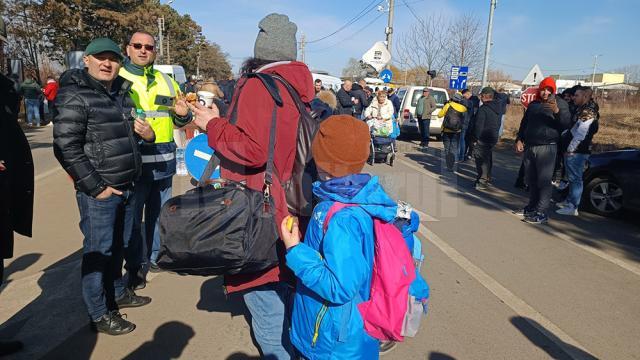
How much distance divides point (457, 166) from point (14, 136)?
10.0 meters

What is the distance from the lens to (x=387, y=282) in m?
1.91

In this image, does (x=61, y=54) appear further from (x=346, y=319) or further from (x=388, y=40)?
(x=346, y=319)

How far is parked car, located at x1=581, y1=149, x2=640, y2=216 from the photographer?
6488 mm

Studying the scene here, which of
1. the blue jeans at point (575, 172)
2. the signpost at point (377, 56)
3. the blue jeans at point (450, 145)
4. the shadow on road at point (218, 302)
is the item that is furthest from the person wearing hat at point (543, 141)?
the signpost at point (377, 56)

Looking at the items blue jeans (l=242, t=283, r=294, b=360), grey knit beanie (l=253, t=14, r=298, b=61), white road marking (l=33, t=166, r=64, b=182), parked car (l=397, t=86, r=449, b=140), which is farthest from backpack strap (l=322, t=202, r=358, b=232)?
parked car (l=397, t=86, r=449, b=140)

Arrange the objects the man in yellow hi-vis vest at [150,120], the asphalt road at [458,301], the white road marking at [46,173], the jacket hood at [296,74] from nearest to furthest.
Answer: the jacket hood at [296,74]
the asphalt road at [458,301]
the man in yellow hi-vis vest at [150,120]
the white road marking at [46,173]

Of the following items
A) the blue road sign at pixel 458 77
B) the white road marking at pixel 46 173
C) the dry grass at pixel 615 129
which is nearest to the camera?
the white road marking at pixel 46 173

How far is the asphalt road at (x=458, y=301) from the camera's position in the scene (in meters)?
3.07

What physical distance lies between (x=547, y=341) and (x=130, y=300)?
338 centimetres

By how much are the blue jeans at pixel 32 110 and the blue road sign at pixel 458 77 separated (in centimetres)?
1669

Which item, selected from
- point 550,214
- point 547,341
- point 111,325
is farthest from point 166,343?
point 550,214

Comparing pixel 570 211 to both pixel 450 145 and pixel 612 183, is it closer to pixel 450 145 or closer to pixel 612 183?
pixel 612 183

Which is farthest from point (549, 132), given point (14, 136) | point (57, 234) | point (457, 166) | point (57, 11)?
point (57, 11)

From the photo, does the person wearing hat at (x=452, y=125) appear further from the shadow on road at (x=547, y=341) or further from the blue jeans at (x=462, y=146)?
the shadow on road at (x=547, y=341)
